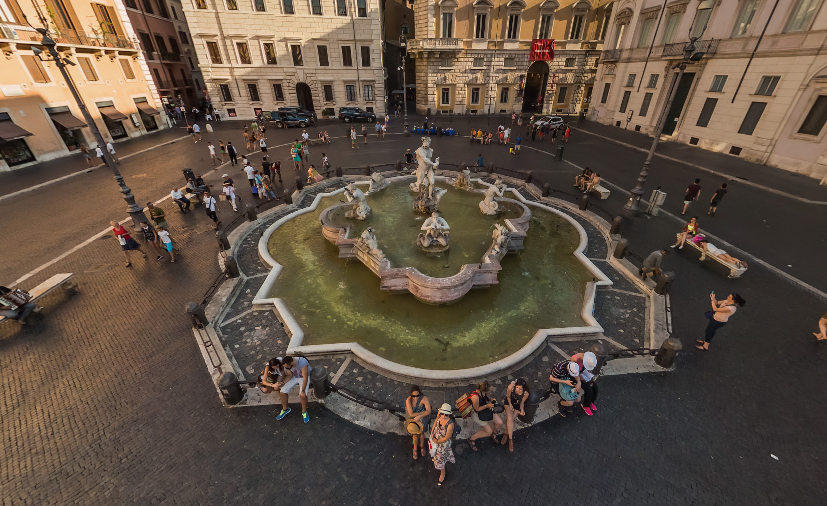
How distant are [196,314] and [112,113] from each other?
30685 millimetres

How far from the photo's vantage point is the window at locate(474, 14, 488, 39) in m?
36.0

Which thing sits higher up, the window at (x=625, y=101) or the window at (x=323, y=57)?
the window at (x=323, y=57)

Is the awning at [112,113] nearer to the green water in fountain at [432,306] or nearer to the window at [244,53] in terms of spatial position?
the window at [244,53]

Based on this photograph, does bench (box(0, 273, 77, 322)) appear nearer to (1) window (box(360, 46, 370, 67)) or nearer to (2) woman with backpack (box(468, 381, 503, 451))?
(2) woman with backpack (box(468, 381, 503, 451))

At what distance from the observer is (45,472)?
574 centimetres

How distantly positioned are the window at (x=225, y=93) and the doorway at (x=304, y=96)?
713 centimetres

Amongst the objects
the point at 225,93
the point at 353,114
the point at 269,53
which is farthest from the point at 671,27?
the point at 225,93

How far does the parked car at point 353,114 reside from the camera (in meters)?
36.1

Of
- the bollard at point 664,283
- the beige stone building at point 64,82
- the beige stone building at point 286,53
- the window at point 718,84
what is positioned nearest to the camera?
the bollard at point 664,283


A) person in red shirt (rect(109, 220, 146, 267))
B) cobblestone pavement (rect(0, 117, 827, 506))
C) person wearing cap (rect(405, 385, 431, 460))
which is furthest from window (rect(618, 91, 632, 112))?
person in red shirt (rect(109, 220, 146, 267))

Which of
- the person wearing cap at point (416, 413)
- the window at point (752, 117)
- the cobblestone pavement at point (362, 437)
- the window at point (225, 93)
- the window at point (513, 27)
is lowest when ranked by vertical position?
the cobblestone pavement at point (362, 437)

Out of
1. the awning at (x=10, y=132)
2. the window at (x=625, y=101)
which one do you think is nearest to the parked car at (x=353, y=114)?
the awning at (x=10, y=132)

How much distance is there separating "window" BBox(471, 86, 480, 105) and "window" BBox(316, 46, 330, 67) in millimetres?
17015

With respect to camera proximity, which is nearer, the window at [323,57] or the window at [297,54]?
the window at [297,54]
